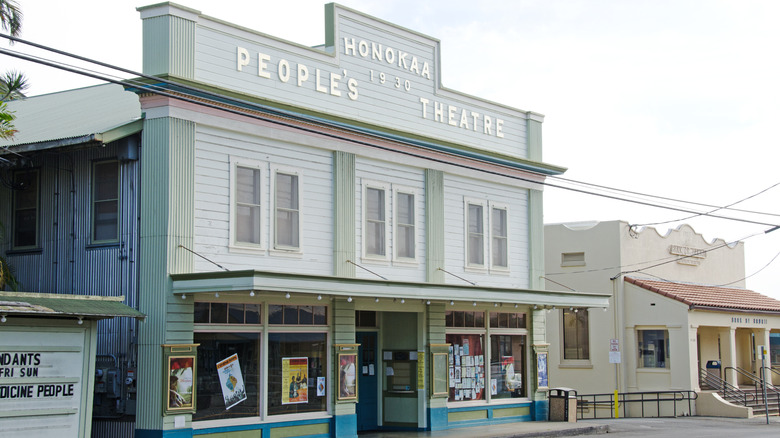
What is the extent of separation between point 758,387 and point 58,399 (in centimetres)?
2856

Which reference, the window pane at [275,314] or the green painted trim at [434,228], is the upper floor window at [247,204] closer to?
the window pane at [275,314]

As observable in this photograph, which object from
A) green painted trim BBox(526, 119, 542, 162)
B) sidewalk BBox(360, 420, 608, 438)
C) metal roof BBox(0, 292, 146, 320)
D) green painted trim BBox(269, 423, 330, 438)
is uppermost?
green painted trim BBox(526, 119, 542, 162)

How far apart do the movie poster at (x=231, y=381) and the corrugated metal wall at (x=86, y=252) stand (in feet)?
5.52

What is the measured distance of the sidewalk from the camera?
21.6 m

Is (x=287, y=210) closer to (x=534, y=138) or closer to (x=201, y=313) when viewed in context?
(x=201, y=313)

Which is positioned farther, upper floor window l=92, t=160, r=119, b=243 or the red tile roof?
the red tile roof

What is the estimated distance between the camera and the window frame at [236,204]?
61.3ft

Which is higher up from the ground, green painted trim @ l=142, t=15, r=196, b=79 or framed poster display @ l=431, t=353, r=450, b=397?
green painted trim @ l=142, t=15, r=196, b=79

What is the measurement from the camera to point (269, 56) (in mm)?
19891

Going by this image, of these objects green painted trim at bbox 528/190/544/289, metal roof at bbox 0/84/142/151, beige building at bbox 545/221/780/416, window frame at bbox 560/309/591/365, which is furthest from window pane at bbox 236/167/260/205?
window frame at bbox 560/309/591/365

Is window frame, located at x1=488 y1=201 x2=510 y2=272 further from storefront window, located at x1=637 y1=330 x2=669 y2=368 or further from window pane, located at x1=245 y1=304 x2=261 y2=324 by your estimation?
storefront window, located at x1=637 y1=330 x2=669 y2=368

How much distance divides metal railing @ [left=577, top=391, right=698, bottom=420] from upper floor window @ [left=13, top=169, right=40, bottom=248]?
19.0 metres

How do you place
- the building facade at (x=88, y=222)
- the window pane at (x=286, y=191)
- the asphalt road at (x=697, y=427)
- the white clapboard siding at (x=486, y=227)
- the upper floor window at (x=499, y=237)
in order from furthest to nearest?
the upper floor window at (x=499, y=237)
the white clapboard siding at (x=486, y=227)
the asphalt road at (x=697, y=427)
the window pane at (x=286, y=191)
the building facade at (x=88, y=222)

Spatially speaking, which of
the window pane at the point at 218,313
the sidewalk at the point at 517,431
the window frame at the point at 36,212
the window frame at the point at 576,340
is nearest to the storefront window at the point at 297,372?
the window pane at the point at 218,313
